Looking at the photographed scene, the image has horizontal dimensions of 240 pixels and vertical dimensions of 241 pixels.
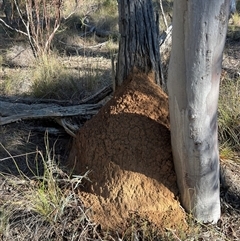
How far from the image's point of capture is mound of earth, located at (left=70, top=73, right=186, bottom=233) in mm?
2818

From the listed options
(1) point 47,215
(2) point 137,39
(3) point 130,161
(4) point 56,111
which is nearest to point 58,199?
(1) point 47,215

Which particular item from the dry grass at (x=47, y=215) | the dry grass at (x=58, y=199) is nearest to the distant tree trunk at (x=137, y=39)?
the dry grass at (x=58, y=199)

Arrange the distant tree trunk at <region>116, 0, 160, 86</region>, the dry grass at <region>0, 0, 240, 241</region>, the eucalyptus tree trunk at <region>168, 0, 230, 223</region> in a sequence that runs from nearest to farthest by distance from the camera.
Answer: the eucalyptus tree trunk at <region>168, 0, 230, 223</region> → the dry grass at <region>0, 0, 240, 241</region> → the distant tree trunk at <region>116, 0, 160, 86</region>

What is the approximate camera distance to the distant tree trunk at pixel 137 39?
3324mm

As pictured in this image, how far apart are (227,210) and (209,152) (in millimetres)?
632

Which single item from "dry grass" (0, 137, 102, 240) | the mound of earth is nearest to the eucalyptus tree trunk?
the mound of earth

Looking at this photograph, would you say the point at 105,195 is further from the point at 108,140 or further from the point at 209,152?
the point at 209,152

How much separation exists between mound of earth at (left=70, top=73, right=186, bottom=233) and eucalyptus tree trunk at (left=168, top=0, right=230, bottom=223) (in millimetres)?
136

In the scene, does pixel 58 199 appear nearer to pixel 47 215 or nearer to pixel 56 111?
pixel 47 215

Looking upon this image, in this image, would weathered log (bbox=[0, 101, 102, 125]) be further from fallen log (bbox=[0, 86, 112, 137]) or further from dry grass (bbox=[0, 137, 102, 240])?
dry grass (bbox=[0, 137, 102, 240])

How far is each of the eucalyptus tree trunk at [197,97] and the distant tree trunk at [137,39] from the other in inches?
33.4

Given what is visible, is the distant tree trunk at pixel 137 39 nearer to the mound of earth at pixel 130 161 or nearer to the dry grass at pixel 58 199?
the mound of earth at pixel 130 161

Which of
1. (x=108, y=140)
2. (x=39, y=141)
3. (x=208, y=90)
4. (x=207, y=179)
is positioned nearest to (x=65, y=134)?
(x=39, y=141)

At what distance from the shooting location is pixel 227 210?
3045 millimetres
